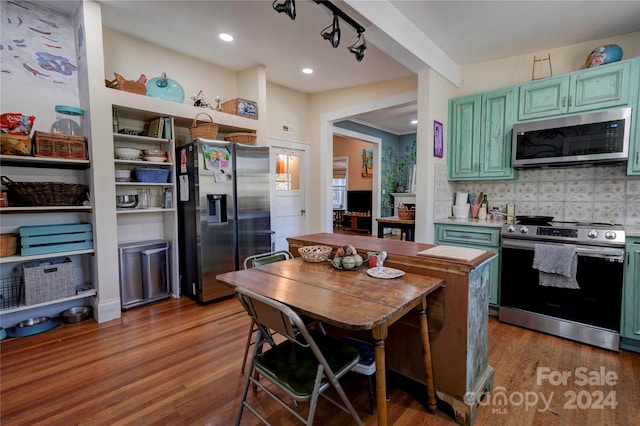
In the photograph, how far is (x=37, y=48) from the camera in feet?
8.95

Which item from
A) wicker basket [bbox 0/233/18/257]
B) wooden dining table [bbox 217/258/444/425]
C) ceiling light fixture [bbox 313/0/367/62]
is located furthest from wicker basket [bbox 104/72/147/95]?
wooden dining table [bbox 217/258/444/425]

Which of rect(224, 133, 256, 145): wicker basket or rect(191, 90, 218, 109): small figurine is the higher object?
rect(191, 90, 218, 109): small figurine

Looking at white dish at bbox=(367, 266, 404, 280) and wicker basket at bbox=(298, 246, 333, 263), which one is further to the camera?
wicker basket at bbox=(298, 246, 333, 263)

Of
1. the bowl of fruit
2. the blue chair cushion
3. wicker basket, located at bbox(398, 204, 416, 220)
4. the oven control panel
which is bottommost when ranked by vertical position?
the blue chair cushion

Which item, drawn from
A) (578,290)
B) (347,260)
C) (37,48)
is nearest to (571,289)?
(578,290)

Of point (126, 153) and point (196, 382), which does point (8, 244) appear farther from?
point (196, 382)

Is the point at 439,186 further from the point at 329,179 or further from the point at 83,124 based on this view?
the point at 83,124

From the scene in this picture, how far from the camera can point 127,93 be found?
2961mm

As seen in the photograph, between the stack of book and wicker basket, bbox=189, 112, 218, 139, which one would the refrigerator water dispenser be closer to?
wicker basket, bbox=189, 112, 218, 139

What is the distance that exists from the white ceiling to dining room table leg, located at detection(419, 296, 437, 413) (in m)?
2.11

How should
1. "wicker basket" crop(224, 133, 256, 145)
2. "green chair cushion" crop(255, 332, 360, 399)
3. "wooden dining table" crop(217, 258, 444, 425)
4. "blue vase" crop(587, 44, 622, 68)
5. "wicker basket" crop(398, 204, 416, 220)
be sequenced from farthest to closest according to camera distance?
1. "wicker basket" crop(398, 204, 416, 220)
2. "wicker basket" crop(224, 133, 256, 145)
3. "blue vase" crop(587, 44, 622, 68)
4. "green chair cushion" crop(255, 332, 360, 399)
5. "wooden dining table" crop(217, 258, 444, 425)

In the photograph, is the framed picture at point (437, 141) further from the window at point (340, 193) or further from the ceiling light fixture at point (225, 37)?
the window at point (340, 193)

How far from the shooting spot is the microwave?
2.55m

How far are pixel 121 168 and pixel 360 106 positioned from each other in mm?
3248
